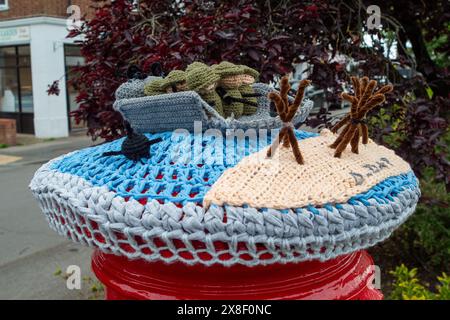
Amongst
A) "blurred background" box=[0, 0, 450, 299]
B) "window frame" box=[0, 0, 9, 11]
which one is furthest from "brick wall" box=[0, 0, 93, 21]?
"blurred background" box=[0, 0, 450, 299]

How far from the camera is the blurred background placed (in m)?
2.01

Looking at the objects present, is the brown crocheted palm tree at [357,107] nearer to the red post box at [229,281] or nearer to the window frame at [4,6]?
the red post box at [229,281]

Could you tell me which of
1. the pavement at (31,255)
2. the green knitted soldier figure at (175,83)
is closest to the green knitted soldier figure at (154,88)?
the green knitted soldier figure at (175,83)

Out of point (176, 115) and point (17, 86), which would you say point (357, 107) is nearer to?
point (176, 115)

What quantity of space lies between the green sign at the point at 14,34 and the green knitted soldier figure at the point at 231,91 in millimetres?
10741

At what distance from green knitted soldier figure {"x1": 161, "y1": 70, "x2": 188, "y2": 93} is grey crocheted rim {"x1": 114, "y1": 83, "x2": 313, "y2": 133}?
0.10 m

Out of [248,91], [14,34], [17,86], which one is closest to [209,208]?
[248,91]

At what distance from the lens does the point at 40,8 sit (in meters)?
10.5

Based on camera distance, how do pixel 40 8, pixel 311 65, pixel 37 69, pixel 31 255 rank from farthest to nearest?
pixel 37 69 < pixel 40 8 < pixel 31 255 < pixel 311 65

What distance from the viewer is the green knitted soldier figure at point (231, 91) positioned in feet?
4.31

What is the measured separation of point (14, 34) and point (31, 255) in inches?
337

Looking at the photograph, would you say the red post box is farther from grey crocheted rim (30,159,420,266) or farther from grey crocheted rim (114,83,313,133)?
grey crocheted rim (114,83,313,133)

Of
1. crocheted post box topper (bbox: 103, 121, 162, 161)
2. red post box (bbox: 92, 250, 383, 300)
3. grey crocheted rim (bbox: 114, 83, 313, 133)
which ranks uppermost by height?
grey crocheted rim (bbox: 114, 83, 313, 133)
